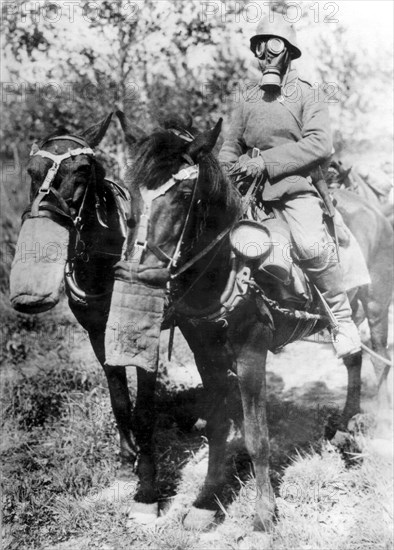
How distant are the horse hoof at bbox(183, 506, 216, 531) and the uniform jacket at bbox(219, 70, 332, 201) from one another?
7.50 ft

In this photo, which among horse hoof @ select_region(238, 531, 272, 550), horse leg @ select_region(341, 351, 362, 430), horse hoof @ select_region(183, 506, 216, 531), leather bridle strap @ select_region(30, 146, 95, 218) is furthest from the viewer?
horse leg @ select_region(341, 351, 362, 430)

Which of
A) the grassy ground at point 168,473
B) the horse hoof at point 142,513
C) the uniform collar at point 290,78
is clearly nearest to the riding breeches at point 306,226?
the uniform collar at point 290,78

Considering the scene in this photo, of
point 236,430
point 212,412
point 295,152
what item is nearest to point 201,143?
point 295,152

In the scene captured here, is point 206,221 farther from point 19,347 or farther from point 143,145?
point 19,347

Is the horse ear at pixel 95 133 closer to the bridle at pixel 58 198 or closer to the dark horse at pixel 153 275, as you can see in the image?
the dark horse at pixel 153 275

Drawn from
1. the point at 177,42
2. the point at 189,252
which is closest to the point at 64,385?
the point at 189,252

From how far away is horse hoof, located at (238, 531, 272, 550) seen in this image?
11.4 feet

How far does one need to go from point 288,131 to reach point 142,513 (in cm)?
295

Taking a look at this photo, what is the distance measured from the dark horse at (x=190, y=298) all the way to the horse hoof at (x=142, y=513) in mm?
14

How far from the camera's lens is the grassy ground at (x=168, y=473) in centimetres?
356

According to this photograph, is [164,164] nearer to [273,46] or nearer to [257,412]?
[273,46]

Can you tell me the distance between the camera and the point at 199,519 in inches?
148

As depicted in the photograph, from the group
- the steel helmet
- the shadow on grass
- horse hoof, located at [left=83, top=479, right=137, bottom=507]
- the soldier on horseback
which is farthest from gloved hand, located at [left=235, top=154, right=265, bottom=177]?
horse hoof, located at [left=83, top=479, right=137, bottom=507]

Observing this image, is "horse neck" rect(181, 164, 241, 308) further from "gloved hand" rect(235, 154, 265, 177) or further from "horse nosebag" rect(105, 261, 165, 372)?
"horse nosebag" rect(105, 261, 165, 372)
